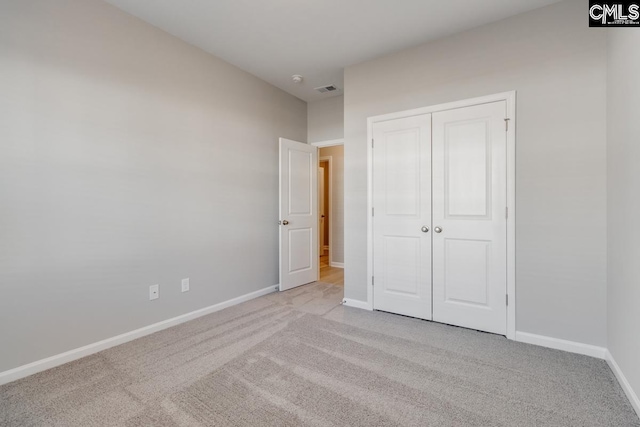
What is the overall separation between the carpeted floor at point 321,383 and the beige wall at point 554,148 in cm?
40

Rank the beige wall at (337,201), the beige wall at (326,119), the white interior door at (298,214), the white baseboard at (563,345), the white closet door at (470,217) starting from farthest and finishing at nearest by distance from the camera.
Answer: the beige wall at (337,201) → the beige wall at (326,119) → the white interior door at (298,214) → the white closet door at (470,217) → the white baseboard at (563,345)

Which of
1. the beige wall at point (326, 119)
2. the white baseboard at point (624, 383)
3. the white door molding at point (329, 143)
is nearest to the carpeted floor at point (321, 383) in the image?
the white baseboard at point (624, 383)

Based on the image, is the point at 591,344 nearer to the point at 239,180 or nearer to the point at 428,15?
the point at 428,15

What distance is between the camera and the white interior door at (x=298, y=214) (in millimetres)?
3865

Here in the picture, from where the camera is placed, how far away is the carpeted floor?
60.6 inches

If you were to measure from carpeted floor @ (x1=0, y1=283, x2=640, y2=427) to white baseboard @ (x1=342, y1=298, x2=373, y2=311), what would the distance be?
23.3 inches

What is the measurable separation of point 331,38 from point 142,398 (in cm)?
320

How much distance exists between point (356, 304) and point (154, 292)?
2.06 m

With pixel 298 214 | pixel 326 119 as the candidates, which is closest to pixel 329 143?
pixel 326 119

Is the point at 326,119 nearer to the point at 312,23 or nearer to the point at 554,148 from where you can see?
the point at 312,23

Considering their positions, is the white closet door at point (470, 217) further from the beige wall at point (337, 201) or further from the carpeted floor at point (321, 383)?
the beige wall at point (337, 201)

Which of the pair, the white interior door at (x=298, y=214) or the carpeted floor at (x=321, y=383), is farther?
the white interior door at (x=298, y=214)

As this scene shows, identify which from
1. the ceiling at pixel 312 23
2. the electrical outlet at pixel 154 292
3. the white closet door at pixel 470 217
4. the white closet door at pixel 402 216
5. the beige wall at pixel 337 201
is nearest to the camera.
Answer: the ceiling at pixel 312 23

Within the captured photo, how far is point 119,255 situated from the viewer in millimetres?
2385
